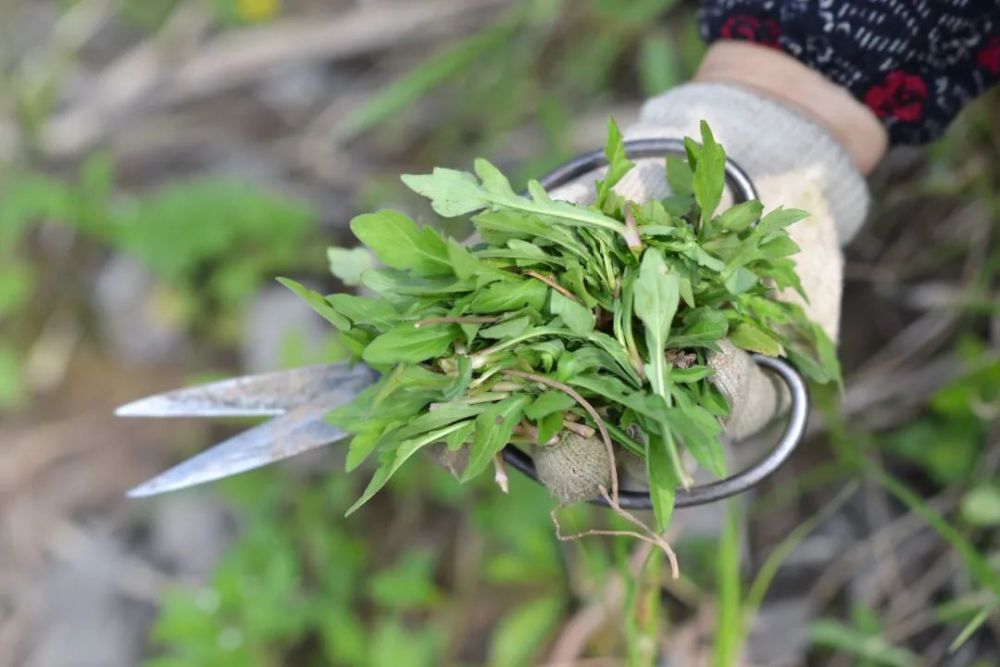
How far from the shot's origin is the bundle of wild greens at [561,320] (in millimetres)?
684

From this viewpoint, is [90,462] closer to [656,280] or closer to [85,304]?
[85,304]

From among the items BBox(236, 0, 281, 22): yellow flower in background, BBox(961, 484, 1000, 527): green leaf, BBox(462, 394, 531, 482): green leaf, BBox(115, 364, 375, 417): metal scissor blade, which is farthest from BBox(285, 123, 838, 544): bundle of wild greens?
BBox(236, 0, 281, 22): yellow flower in background

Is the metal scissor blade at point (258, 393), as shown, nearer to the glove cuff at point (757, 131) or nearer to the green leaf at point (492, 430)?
the green leaf at point (492, 430)

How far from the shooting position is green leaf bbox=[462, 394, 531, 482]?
2.25 feet

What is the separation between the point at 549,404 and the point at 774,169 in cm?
38

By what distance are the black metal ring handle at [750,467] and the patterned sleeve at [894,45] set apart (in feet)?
0.57

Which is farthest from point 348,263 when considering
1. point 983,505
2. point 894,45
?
point 983,505

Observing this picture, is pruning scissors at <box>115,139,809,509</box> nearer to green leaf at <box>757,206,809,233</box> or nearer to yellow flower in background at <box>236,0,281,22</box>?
green leaf at <box>757,206,809,233</box>

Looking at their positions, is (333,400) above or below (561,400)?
below

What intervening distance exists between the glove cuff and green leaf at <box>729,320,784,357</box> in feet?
0.67

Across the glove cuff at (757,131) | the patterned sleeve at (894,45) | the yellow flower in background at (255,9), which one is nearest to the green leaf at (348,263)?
the glove cuff at (757,131)

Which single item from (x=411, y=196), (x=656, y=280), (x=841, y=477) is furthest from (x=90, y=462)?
(x=656, y=280)

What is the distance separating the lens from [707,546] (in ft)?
4.25

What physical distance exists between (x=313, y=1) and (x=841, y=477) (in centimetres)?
139
